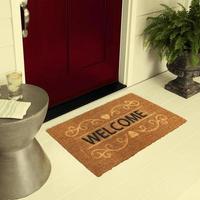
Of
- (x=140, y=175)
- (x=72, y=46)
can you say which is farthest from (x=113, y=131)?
(x=72, y=46)

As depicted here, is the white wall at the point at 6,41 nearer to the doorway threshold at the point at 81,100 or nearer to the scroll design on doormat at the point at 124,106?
the doorway threshold at the point at 81,100

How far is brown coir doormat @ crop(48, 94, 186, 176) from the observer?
2031mm

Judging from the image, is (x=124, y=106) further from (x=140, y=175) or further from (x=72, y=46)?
(x=140, y=175)

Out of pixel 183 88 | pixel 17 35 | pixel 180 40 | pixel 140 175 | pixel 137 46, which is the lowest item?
pixel 140 175

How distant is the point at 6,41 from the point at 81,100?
2.82ft

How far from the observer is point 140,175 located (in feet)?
6.19

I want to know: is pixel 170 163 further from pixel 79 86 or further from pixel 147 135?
pixel 79 86

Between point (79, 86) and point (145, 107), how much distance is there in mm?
564

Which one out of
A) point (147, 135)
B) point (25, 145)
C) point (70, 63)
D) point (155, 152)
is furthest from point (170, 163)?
point (70, 63)

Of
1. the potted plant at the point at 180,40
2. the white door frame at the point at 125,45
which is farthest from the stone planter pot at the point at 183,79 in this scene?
the white door frame at the point at 125,45

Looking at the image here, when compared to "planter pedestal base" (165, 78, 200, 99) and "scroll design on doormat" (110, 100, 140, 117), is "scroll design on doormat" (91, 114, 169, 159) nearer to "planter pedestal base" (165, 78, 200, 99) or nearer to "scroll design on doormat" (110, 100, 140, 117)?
"scroll design on doormat" (110, 100, 140, 117)

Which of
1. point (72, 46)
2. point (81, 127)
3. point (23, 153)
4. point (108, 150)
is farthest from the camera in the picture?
point (72, 46)

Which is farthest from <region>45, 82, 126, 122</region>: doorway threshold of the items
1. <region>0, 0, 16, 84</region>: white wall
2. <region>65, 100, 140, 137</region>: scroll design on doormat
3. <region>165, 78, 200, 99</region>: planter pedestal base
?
<region>0, 0, 16, 84</region>: white wall

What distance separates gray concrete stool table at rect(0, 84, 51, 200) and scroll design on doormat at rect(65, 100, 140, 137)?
428 mm
